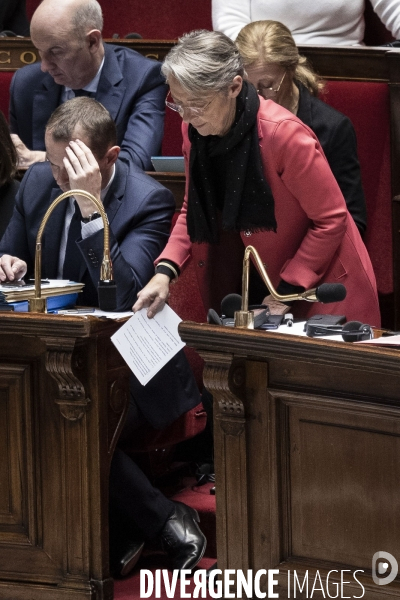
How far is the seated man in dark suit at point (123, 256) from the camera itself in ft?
8.80

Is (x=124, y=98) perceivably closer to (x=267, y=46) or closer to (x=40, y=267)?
(x=267, y=46)

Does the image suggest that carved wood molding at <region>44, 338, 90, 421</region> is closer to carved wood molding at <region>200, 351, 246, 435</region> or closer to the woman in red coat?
the woman in red coat

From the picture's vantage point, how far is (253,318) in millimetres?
2291

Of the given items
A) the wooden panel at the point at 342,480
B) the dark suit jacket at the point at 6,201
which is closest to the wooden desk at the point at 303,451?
the wooden panel at the point at 342,480

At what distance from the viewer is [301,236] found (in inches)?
102

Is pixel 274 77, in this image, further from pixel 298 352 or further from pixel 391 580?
pixel 391 580

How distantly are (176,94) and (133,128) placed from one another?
1.13 m

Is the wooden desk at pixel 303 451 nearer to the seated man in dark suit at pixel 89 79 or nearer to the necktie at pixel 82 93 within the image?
the seated man in dark suit at pixel 89 79

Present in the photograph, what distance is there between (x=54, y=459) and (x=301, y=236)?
789mm

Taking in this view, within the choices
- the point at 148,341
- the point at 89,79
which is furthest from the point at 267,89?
the point at 148,341

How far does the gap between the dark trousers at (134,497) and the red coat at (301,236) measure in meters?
0.49

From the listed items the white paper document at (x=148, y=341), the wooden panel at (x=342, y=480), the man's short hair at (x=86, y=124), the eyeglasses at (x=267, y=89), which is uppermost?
the eyeglasses at (x=267, y=89)

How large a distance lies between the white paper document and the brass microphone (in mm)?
191

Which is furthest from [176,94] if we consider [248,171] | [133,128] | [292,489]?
[133,128]
